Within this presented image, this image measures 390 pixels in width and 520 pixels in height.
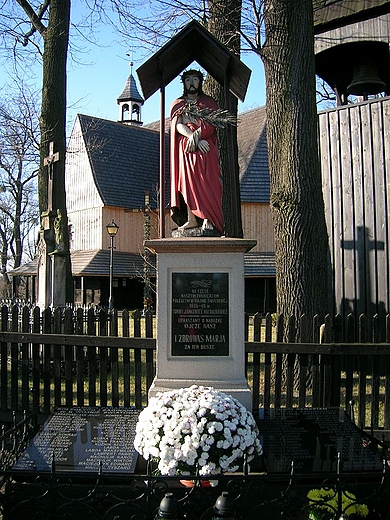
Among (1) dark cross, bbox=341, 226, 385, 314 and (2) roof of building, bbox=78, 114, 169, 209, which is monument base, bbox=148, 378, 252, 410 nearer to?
(1) dark cross, bbox=341, 226, 385, 314

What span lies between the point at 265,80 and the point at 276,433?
640 cm

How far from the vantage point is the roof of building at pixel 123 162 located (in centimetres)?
3198

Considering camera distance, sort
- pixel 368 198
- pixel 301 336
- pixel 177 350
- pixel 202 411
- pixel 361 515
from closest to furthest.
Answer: pixel 361 515 → pixel 202 411 → pixel 177 350 → pixel 301 336 → pixel 368 198

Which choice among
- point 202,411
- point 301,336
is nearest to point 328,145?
point 301,336

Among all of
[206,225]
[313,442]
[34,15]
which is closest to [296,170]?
[206,225]

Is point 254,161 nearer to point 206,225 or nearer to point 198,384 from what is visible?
point 206,225

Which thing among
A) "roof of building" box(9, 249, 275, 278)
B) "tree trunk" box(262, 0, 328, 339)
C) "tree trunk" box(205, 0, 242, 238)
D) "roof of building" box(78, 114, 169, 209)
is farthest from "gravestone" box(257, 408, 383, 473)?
"roof of building" box(78, 114, 169, 209)

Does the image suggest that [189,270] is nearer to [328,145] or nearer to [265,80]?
[265,80]

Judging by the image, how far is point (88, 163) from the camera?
32531mm

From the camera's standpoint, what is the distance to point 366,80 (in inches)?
454

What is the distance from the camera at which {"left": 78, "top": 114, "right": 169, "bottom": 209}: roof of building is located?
3198cm

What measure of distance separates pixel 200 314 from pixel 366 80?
7601 millimetres

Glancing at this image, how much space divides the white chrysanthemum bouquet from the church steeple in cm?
4952

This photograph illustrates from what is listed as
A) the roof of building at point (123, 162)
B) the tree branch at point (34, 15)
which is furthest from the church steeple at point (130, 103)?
the tree branch at point (34, 15)
